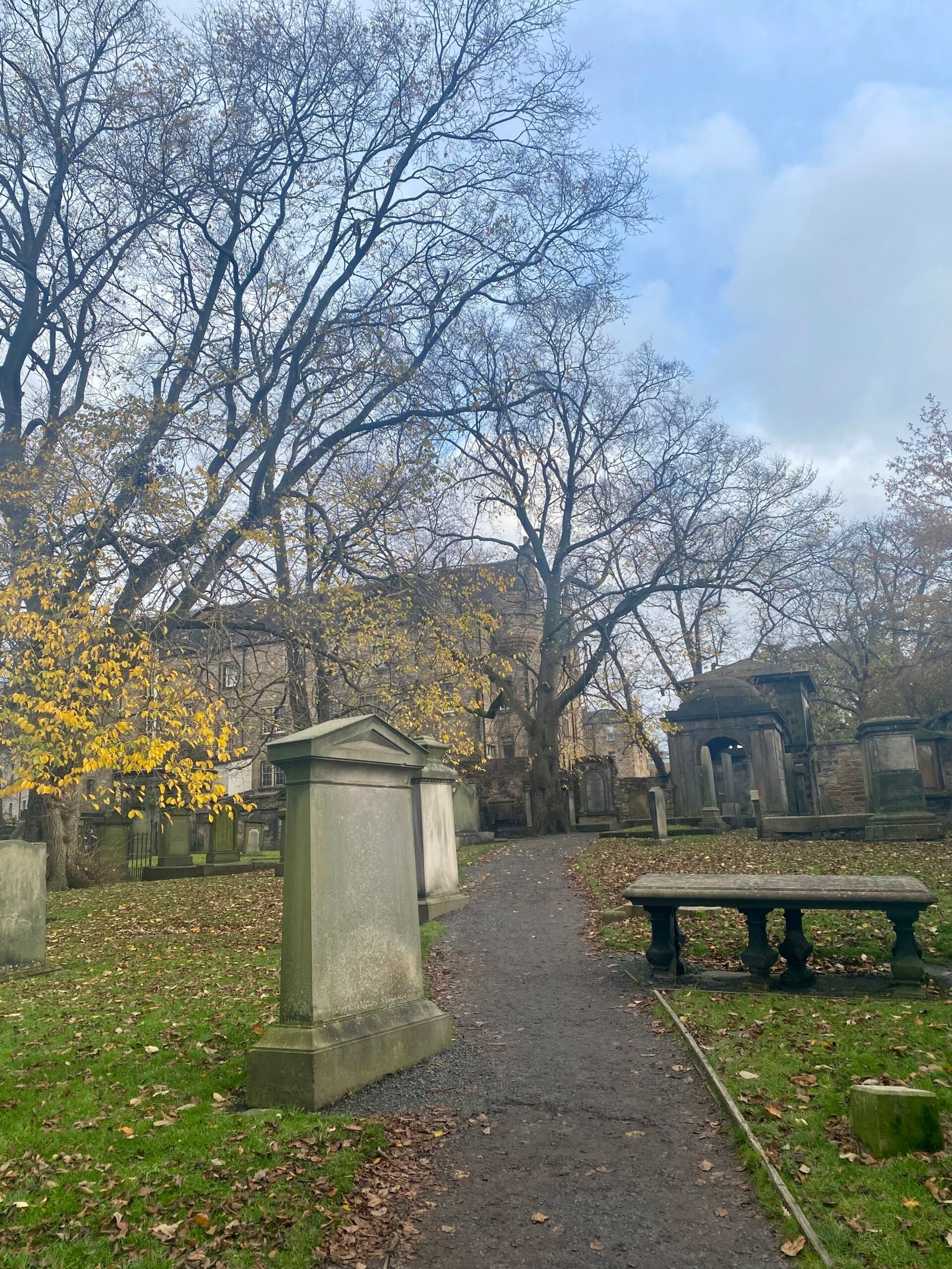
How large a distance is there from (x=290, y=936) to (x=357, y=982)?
1.80ft

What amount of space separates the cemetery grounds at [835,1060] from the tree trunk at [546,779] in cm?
1598

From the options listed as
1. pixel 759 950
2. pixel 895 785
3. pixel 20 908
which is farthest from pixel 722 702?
pixel 20 908

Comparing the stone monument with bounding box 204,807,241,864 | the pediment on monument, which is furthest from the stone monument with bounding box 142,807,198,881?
the pediment on monument

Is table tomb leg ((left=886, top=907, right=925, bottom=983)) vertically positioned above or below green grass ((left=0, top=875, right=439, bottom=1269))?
above

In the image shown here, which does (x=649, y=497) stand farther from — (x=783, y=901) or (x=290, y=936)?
(x=290, y=936)

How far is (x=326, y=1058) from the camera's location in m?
4.97

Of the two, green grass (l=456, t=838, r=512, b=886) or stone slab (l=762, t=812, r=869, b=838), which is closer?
green grass (l=456, t=838, r=512, b=886)

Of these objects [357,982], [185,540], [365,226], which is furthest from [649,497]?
[357,982]

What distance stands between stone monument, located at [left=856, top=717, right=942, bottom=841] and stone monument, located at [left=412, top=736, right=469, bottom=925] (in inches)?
375

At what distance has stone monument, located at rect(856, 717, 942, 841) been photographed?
675 inches

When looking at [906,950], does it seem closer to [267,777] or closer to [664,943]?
[664,943]

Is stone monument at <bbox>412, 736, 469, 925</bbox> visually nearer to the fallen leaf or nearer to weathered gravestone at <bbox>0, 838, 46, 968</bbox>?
weathered gravestone at <bbox>0, 838, 46, 968</bbox>

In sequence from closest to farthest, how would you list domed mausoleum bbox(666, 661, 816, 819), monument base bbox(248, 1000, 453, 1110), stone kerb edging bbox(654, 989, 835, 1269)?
1. stone kerb edging bbox(654, 989, 835, 1269)
2. monument base bbox(248, 1000, 453, 1110)
3. domed mausoleum bbox(666, 661, 816, 819)

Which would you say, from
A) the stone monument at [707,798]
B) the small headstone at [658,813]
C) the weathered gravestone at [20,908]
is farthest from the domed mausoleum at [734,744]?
the weathered gravestone at [20,908]
